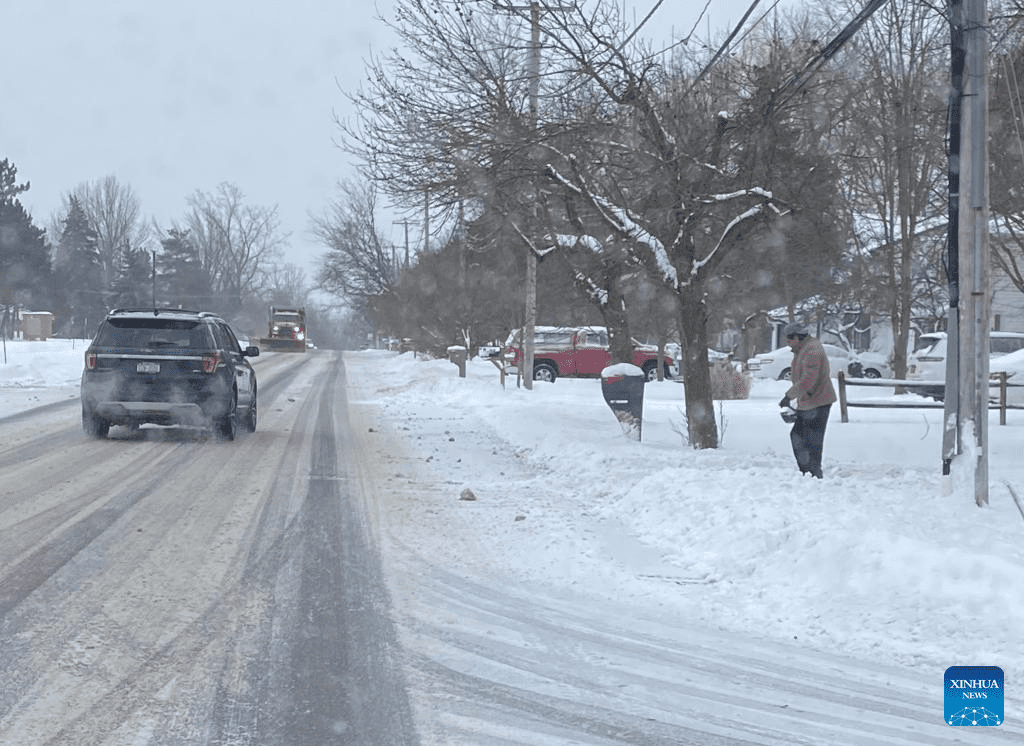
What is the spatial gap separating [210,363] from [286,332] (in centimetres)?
5542

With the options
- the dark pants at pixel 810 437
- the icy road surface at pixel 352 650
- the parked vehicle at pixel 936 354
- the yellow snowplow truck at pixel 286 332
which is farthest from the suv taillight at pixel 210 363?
the yellow snowplow truck at pixel 286 332

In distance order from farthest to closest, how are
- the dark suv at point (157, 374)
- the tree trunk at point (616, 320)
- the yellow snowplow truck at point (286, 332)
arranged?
the yellow snowplow truck at point (286, 332)
the tree trunk at point (616, 320)
the dark suv at point (157, 374)

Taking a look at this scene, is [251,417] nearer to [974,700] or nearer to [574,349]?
[974,700]

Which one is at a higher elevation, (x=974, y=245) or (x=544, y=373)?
(x=974, y=245)

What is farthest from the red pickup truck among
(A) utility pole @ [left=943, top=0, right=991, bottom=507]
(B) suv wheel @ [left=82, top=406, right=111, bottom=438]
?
(A) utility pole @ [left=943, top=0, right=991, bottom=507]

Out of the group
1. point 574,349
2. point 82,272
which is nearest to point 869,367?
point 574,349

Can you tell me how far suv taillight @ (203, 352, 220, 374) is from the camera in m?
14.9

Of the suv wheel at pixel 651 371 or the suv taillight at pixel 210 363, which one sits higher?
the suv taillight at pixel 210 363

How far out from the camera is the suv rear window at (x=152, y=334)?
48.9 feet

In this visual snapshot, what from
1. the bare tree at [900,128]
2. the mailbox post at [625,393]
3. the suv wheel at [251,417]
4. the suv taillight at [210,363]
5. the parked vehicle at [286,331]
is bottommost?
the suv wheel at [251,417]

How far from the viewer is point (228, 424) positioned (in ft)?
→ 49.9

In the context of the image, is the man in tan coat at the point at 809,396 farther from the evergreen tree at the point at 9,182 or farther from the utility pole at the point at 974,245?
the evergreen tree at the point at 9,182

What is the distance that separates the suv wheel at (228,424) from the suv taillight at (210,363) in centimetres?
51

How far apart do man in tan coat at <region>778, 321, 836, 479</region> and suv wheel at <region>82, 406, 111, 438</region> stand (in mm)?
9329
